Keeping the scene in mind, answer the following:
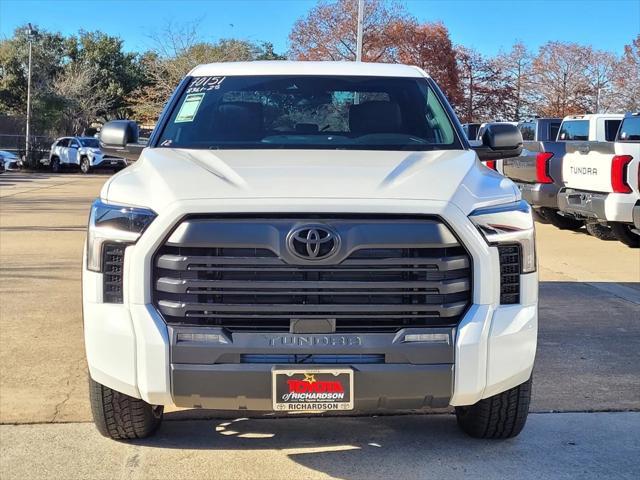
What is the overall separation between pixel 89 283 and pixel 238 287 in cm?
69

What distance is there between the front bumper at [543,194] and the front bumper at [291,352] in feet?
31.1

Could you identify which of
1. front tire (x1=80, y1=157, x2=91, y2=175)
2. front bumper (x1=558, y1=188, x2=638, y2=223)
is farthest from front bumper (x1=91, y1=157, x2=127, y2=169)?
front bumper (x1=558, y1=188, x2=638, y2=223)

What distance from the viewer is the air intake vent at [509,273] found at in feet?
11.0

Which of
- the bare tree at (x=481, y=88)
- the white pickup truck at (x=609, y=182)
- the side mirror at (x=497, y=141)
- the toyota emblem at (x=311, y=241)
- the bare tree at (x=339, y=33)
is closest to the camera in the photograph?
the toyota emblem at (x=311, y=241)

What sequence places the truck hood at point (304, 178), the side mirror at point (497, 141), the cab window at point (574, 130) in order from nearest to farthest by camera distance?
1. the truck hood at point (304, 178)
2. the side mirror at point (497, 141)
3. the cab window at point (574, 130)

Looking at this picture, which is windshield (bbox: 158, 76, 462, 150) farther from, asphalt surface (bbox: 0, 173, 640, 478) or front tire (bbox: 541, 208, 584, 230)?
front tire (bbox: 541, 208, 584, 230)

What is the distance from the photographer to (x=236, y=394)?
3.23 meters

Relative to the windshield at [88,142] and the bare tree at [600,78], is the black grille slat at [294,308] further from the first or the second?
the bare tree at [600,78]

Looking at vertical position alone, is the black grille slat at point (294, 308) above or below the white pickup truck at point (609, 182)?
below

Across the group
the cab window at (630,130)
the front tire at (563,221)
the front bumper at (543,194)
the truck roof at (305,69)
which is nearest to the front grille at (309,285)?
the truck roof at (305,69)

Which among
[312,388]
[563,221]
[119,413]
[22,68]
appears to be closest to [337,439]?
[312,388]

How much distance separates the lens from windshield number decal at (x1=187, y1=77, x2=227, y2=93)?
493cm

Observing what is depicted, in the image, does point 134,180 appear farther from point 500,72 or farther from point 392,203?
point 500,72

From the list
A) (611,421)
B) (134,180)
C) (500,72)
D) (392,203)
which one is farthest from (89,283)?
(500,72)
